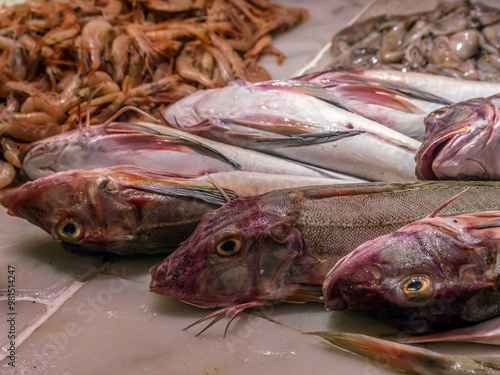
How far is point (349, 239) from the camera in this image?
197 centimetres

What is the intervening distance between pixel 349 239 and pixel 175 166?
103 cm

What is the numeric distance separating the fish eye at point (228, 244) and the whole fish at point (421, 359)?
1.58 feet

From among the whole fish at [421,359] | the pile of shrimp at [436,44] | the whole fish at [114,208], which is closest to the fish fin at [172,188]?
the whole fish at [114,208]

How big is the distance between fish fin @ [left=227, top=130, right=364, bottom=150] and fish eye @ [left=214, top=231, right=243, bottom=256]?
893 mm

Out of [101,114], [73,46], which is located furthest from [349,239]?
[73,46]

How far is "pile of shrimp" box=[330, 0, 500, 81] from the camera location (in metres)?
3.81

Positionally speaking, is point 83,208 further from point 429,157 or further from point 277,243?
point 429,157

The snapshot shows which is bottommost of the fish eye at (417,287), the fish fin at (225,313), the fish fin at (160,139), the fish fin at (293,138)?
the fish fin at (225,313)

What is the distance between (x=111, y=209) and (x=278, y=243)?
2.53 feet

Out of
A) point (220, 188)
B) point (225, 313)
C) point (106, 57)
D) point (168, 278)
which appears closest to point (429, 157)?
point (220, 188)

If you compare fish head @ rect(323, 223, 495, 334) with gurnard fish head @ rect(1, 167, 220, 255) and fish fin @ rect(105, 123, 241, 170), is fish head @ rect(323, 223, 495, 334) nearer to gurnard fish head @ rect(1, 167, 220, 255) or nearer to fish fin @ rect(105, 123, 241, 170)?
gurnard fish head @ rect(1, 167, 220, 255)

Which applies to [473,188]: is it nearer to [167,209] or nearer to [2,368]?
[167,209]

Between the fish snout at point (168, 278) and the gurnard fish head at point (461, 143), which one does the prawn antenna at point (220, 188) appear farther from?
the gurnard fish head at point (461, 143)

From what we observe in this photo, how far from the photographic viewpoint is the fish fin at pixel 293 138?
2.67m
